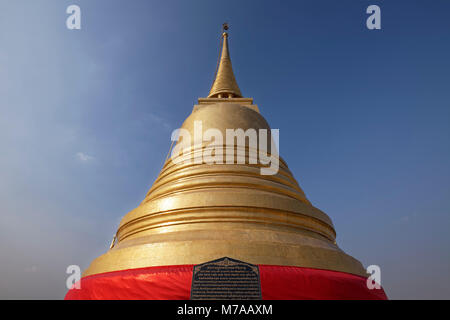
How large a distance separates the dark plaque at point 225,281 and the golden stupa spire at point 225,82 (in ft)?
33.8

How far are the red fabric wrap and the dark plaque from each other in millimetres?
128

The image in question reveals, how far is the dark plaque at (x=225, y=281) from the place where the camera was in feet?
14.0

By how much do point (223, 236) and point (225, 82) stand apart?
1030 centimetres

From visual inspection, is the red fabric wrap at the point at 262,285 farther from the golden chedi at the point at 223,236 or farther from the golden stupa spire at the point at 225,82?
the golden stupa spire at the point at 225,82

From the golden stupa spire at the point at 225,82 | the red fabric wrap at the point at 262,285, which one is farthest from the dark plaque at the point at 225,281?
the golden stupa spire at the point at 225,82

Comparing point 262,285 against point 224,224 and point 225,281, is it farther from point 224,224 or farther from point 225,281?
point 224,224

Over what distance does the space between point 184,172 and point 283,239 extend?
10.8ft

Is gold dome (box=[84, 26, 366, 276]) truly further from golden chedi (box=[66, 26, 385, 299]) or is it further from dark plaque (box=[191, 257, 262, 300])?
dark plaque (box=[191, 257, 262, 300])

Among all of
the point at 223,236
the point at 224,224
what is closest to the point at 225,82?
the point at 224,224

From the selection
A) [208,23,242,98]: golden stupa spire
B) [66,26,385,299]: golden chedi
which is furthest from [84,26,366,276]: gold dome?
[208,23,242,98]: golden stupa spire

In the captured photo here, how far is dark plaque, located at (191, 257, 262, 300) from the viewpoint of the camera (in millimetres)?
4281

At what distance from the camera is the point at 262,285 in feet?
14.6
